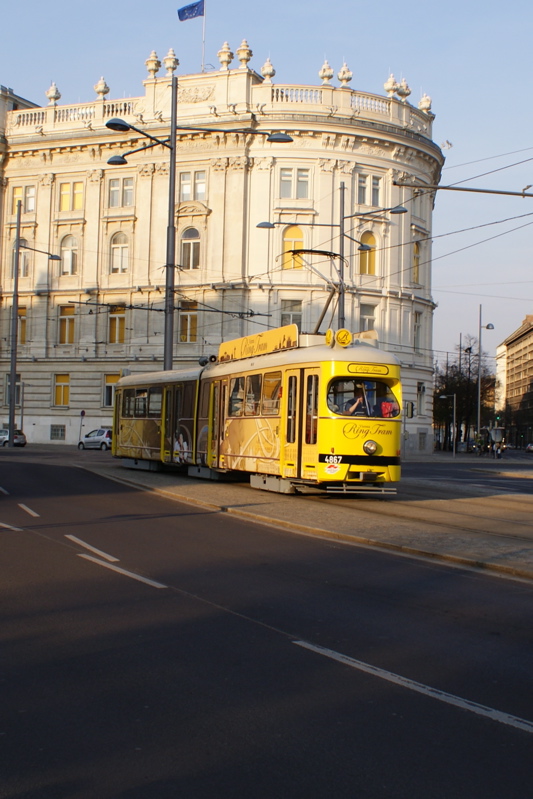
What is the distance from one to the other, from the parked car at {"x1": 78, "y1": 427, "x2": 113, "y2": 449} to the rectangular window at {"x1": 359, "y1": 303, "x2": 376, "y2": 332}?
1714 cm

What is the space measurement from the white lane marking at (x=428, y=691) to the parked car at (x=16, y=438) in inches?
2033

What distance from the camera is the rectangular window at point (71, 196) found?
61562 millimetres

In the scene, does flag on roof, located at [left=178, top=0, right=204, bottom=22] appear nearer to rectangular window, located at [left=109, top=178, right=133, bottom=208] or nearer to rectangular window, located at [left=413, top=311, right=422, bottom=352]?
rectangular window, located at [left=109, top=178, right=133, bottom=208]

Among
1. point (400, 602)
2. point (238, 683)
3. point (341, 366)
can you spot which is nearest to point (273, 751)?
point (238, 683)

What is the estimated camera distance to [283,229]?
184 feet

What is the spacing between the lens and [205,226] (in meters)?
57.6

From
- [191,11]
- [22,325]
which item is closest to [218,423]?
[191,11]

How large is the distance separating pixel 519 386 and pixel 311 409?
540 feet

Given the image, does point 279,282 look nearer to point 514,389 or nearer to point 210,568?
point 210,568

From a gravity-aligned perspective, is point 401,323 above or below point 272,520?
above

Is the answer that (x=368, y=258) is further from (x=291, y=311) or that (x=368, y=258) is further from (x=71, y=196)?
(x=71, y=196)

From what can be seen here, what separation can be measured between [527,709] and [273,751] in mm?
1691

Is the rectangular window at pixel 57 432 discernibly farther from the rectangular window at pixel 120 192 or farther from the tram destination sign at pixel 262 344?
the tram destination sign at pixel 262 344

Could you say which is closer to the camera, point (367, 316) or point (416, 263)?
point (367, 316)
